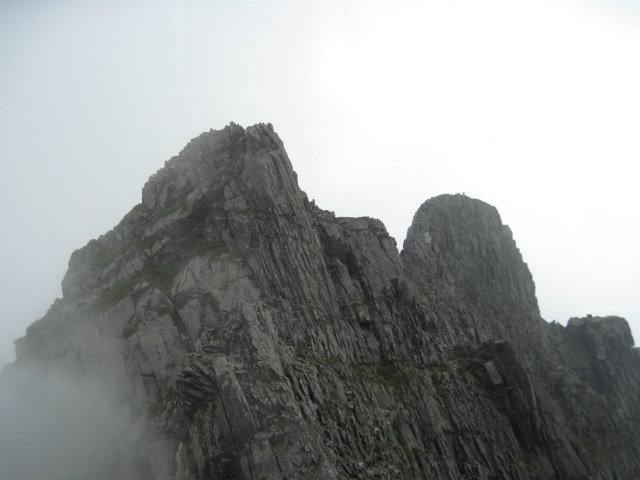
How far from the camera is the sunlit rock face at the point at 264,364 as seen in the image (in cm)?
4519

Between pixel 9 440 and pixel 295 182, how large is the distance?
5107 cm

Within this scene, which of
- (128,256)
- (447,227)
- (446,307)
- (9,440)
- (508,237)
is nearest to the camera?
(9,440)

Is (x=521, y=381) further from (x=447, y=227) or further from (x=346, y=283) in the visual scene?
(x=447, y=227)

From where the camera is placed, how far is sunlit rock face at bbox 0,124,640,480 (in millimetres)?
45188

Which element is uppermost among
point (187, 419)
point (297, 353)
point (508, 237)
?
point (508, 237)

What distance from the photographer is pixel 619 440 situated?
7781cm

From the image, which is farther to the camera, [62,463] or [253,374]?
[62,463]

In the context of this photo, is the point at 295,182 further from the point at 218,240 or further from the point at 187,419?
the point at 187,419

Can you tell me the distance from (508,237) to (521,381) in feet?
160

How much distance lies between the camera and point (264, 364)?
45.2 metres

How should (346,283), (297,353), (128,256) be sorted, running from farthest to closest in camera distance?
(128,256) → (346,283) → (297,353)

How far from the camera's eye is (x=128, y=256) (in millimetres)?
69688

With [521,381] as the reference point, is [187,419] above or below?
above

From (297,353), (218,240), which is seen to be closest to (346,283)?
(297,353)
